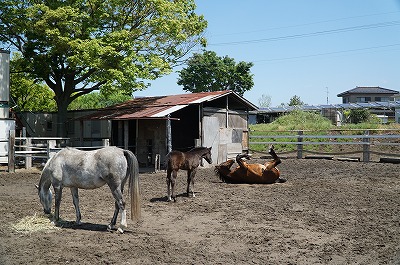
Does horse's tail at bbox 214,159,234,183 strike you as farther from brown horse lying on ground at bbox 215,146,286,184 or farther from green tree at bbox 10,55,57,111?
green tree at bbox 10,55,57,111

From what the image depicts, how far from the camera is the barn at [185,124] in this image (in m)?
17.5

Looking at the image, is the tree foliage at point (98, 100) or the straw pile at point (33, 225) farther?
the tree foliage at point (98, 100)

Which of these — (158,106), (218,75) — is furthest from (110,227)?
(218,75)

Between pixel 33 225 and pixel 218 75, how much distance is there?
42.3 m

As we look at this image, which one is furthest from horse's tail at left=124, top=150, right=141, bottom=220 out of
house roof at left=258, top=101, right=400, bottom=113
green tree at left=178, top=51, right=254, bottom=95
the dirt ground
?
green tree at left=178, top=51, right=254, bottom=95

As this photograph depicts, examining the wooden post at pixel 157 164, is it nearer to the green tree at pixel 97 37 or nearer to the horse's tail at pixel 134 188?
the green tree at pixel 97 37

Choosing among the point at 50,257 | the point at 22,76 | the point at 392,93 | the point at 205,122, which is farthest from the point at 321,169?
the point at 392,93

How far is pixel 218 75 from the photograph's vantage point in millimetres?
48406

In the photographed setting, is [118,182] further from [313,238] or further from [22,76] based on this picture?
[22,76]

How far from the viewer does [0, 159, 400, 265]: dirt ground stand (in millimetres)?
5570

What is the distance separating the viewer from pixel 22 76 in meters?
23.0

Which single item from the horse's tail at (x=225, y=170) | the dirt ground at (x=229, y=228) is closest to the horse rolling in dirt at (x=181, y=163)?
the dirt ground at (x=229, y=228)

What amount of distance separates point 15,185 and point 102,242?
26.0 ft

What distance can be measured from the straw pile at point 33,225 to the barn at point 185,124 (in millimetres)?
8968
